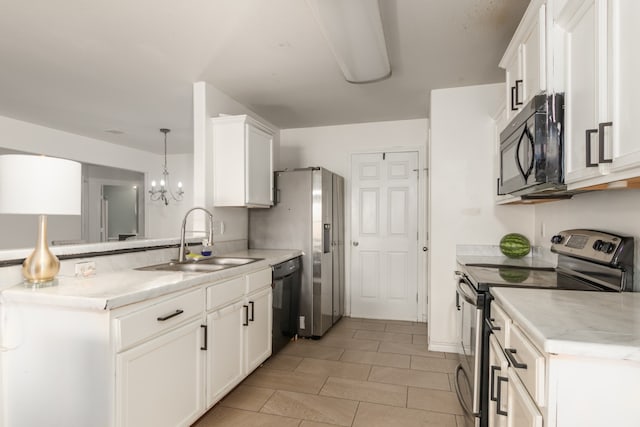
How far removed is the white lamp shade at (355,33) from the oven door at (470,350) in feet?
5.00

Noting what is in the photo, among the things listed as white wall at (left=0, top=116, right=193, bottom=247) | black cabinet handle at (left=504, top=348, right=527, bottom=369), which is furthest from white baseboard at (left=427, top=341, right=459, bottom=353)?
white wall at (left=0, top=116, right=193, bottom=247)

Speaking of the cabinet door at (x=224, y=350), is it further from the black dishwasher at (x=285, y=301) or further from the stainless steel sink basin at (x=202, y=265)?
the black dishwasher at (x=285, y=301)

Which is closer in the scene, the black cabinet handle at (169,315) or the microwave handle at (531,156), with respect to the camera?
the microwave handle at (531,156)

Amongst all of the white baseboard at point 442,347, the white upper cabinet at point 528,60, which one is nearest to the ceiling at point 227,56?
the white upper cabinet at point 528,60

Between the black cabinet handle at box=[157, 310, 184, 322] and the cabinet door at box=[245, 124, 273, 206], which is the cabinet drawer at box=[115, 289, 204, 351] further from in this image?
the cabinet door at box=[245, 124, 273, 206]

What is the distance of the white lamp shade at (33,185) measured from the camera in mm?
1464

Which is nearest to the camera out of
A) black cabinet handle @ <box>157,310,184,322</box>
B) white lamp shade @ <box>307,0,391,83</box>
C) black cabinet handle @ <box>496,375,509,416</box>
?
black cabinet handle @ <box>496,375,509,416</box>

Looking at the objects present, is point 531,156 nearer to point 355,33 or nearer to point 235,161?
point 355,33

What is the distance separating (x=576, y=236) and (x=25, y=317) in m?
2.72

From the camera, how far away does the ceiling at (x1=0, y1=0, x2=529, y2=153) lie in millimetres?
2107

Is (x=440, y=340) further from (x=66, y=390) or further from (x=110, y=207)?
(x=110, y=207)

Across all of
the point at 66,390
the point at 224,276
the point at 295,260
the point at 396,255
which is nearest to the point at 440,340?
the point at 396,255

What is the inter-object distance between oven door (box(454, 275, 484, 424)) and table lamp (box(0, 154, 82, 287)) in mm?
1981

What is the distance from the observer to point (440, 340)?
330cm
